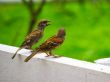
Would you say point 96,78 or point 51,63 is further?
point 51,63

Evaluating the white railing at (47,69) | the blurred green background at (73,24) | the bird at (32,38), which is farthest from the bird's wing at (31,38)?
the blurred green background at (73,24)

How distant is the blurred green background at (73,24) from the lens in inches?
568

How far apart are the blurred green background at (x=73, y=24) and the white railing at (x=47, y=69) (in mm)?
6265

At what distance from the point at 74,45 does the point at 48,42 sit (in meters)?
9.04

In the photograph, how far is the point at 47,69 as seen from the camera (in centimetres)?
581

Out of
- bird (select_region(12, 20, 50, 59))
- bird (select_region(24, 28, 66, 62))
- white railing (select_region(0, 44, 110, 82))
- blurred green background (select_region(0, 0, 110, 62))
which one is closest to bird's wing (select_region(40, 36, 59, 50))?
bird (select_region(24, 28, 66, 62))

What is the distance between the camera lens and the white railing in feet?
17.0

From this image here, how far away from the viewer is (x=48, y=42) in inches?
235

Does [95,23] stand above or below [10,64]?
below

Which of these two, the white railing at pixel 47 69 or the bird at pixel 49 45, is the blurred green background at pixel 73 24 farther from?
the bird at pixel 49 45

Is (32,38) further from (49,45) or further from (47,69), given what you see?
(47,69)

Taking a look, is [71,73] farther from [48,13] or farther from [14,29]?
[48,13]

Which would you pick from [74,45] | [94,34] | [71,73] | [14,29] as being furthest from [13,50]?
[14,29]

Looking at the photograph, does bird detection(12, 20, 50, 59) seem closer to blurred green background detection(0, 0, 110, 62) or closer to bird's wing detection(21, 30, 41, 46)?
bird's wing detection(21, 30, 41, 46)
